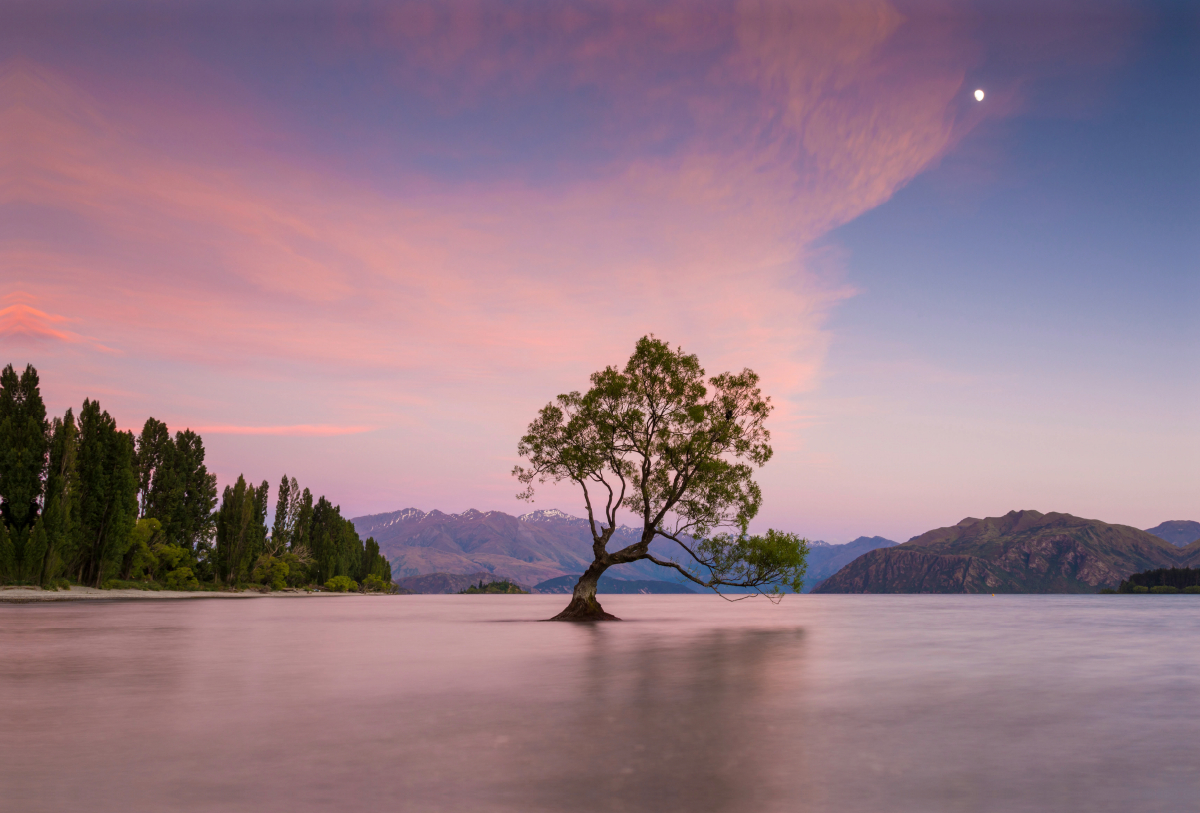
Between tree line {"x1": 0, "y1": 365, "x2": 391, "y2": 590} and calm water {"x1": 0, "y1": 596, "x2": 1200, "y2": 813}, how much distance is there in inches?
2997

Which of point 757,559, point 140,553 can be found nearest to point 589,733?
point 757,559

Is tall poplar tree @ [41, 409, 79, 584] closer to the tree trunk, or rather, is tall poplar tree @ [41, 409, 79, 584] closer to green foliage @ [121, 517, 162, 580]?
green foliage @ [121, 517, 162, 580]

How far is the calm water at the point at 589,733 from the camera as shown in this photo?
31.7ft

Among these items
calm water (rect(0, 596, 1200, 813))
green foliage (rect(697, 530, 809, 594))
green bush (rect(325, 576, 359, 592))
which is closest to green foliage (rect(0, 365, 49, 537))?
calm water (rect(0, 596, 1200, 813))

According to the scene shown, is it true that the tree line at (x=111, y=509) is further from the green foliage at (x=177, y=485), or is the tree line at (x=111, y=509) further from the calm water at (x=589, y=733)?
the calm water at (x=589, y=733)

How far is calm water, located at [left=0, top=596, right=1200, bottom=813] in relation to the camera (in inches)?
380


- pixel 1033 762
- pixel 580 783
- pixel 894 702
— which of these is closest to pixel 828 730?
pixel 1033 762

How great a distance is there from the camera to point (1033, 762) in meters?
11.8

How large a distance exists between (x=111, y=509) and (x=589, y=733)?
4558 inches

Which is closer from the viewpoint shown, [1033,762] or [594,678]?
[1033,762]

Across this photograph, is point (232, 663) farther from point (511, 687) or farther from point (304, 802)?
point (304, 802)

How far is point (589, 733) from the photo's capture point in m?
13.9

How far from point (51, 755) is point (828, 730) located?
1323 centimetres

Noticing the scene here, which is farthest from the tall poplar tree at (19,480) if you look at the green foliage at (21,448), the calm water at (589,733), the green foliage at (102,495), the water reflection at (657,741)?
the water reflection at (657,741)
